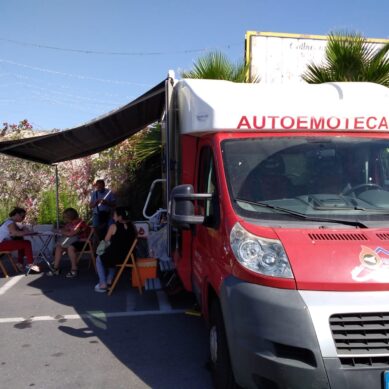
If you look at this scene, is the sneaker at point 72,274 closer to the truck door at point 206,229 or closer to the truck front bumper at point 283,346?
the truck door at point 206,229

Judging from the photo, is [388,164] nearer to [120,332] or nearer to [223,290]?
[223,290]

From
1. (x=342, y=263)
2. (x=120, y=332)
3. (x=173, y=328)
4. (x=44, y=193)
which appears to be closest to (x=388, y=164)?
(x=342, y=263)

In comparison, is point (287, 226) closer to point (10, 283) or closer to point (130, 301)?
point (130, 301)

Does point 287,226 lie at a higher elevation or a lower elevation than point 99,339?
higher

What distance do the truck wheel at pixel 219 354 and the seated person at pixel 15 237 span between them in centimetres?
547

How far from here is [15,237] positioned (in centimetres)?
828

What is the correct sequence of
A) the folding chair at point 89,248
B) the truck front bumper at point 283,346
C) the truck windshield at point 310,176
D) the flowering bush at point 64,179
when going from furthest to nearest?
1. the flowering bush at point 64,179
2. the folding chair at point 89,248
3. the truck windshield at point 310,176
4. the truck front bumper at point 283,346

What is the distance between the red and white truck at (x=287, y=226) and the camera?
2.59m

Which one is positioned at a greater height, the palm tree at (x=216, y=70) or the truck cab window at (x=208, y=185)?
the palm tree at (x=216, y=70)

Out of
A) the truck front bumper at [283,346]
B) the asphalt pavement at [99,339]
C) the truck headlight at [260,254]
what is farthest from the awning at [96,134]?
the truck front bumper at [283,346]

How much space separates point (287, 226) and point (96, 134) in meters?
5.00

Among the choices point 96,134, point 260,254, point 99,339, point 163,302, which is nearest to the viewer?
point 260,254

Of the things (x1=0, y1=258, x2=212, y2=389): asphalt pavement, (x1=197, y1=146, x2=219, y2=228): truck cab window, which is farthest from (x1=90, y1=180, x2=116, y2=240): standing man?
(x1=197, y1=146, x2=219, y2=228): truck cab window

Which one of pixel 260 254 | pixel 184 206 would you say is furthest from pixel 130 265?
pixel 260 254
